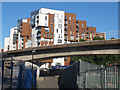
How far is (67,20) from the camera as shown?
3903 inches

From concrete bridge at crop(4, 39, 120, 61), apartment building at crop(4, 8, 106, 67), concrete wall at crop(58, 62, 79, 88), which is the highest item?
apartment building at crop(4, 8, 106, 67)

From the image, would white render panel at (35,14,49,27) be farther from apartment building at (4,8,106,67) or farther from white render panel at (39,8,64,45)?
white render panel at (39,8,64,45)

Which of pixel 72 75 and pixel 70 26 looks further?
pixel 70 26

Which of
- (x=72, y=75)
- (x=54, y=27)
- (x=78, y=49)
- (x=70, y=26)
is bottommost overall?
(x=72, y=75)

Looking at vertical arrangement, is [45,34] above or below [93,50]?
above

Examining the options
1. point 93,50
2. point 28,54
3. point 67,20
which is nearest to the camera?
point 93,50

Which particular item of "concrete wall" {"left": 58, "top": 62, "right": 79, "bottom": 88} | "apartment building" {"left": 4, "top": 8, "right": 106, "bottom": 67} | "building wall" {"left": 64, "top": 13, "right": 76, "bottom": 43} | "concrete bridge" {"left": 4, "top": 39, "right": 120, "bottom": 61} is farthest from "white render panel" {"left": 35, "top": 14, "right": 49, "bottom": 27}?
"concrete wall" {"left": 58, "top": 62, "right": 79, "bottom": 88}

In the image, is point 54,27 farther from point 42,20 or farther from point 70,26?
point 70,26

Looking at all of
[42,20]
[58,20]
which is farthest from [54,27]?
[42,20]

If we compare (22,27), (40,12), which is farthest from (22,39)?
(40,12)

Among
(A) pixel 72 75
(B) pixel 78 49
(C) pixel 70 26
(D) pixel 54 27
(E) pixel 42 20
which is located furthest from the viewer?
(C) pixel 70 26

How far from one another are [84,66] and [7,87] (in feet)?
15.4

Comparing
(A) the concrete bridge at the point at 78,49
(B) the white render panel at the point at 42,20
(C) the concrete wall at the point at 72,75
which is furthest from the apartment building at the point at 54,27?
(C) the concrete wall at the point at 72,75

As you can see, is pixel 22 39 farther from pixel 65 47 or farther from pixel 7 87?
pixel 7 87
